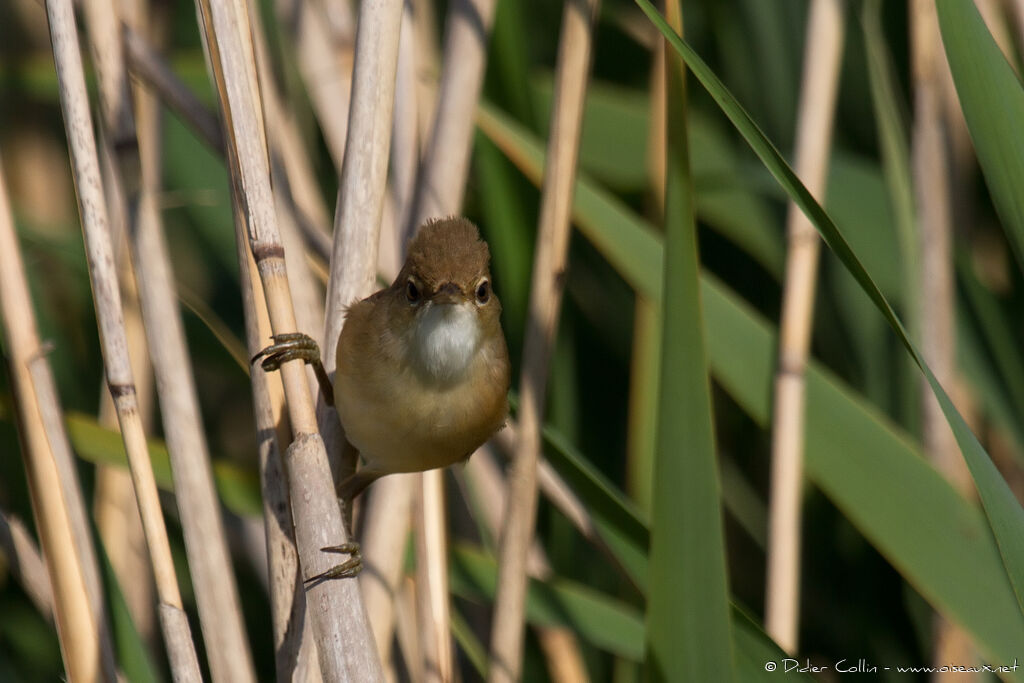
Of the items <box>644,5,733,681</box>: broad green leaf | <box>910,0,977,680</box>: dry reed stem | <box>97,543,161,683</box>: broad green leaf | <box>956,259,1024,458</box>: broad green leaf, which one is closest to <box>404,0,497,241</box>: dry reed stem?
<box>644,5,733,681</box>: broad green leaf

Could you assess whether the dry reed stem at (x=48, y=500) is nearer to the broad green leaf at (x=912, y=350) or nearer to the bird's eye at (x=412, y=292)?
the bird's eye at (x=412, y=292)

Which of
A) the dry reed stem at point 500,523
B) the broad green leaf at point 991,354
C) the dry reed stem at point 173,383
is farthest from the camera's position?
the broad green leaf at point 991,354

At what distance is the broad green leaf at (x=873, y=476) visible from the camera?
4.60 ft

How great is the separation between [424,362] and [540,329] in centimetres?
17

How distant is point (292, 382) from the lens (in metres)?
1.18

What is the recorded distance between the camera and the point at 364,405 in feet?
4.58

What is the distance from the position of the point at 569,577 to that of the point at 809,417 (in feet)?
2.17

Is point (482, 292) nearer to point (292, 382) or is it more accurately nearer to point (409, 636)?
point (292, 382)

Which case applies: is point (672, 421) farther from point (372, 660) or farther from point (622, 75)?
point (622, 75)

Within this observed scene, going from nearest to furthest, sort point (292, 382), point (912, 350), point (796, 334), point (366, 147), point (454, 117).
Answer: point (912, 350) < point (292, 382) < point (366, 147) < point (454, 117) < point (796, 334)

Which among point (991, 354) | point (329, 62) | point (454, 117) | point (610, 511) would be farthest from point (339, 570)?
point (991, 354)

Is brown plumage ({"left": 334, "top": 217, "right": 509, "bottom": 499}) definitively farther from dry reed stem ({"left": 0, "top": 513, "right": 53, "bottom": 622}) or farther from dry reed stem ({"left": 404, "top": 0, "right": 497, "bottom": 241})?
dry reed stem ({"left": 0, "top": 513, "right": 53, "bottom": 622})

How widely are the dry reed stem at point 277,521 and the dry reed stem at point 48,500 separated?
0.68 ft

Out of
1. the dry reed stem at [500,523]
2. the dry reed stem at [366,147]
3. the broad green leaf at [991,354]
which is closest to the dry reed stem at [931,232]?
the broad green leaf at [991,354]
